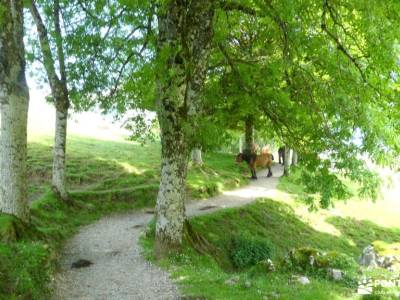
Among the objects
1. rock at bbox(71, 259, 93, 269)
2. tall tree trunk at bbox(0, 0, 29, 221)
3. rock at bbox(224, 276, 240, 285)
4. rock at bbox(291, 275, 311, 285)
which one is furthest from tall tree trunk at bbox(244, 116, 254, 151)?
tall tree trunk at bbox(0, 0, 29, 221)

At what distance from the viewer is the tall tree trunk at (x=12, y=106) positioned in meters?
11.5

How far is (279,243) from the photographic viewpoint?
21.3m

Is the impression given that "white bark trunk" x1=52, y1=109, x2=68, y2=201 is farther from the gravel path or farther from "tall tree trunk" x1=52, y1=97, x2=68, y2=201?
the gravel path

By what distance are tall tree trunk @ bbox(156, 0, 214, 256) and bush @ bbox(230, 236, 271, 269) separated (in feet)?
14.4

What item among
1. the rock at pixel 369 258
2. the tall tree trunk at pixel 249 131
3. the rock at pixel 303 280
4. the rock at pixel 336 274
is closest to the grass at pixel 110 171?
the tall tree trunk at pixel 249 131

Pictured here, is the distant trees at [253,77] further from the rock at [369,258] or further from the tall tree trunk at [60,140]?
the rock at [369,258]

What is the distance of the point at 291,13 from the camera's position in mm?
9242

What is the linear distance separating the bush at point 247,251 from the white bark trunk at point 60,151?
8.12 metres

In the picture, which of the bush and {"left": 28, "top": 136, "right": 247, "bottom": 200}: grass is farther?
{"left": 28, "top": 136, "right": 247, "bottom": 200}: grass

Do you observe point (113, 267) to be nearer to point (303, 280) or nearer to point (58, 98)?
point (303, 280)

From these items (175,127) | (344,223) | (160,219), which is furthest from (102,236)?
(344,223)

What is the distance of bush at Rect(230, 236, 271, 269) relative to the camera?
1741 cm

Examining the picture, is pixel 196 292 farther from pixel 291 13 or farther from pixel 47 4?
pixel 47 4

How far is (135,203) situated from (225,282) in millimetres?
12231
